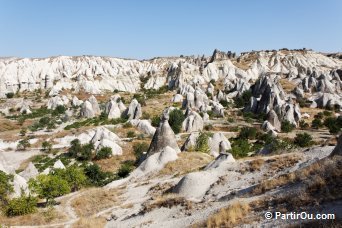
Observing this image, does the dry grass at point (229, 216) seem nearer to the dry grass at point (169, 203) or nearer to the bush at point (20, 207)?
the dry grass at point (169, 203)

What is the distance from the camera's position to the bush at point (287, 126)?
192 feet

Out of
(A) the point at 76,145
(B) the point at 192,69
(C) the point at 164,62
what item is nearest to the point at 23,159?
(A) the point at 76,145

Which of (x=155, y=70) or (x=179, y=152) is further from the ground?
(x=155, y=70)

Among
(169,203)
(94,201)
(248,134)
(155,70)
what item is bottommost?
(248,134)

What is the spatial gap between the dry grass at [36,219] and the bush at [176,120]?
37.4 m

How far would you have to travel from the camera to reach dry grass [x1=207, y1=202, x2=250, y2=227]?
13.6 m

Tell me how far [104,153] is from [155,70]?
109 metres

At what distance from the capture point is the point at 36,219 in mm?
20812

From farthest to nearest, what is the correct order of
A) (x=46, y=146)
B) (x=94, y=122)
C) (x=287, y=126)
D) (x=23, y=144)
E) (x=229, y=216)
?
1. (x=94, y=122)
2. (x=287, y=126)
3. (x=23, y=144)
4. (x=46, y=146)
5. (x=229, y=216)

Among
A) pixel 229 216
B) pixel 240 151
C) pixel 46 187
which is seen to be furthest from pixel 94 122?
pixel 229 216

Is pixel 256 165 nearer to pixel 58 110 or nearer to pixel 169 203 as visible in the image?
pixel 169 203

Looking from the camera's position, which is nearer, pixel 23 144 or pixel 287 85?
pixel 23 144

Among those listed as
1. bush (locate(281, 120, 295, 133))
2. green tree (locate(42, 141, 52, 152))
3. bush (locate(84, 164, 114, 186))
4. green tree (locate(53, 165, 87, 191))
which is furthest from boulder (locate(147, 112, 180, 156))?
bush (locate(281, 120, 295, 133))

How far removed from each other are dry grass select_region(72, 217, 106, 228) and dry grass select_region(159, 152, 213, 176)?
9638 millimetres
